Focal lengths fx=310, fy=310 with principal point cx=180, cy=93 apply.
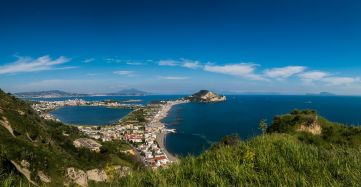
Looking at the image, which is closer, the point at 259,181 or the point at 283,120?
Answer: the point at 259,181

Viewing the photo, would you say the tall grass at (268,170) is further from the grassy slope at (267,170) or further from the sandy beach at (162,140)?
the sandy beach at (162,140)

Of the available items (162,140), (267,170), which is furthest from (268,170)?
(162,140)

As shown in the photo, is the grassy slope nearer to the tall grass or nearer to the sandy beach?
the tall grass

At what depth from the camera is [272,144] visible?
6.48 m

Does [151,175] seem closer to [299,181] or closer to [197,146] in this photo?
[299,181]

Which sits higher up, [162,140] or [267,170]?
[267,170]

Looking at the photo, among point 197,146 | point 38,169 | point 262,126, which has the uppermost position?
point 262,126

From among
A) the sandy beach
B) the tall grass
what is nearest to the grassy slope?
the tall grass

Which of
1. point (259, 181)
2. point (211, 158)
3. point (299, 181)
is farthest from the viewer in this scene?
point (211, 158)

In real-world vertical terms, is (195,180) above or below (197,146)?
above

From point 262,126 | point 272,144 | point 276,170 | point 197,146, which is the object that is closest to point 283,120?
point 262,126

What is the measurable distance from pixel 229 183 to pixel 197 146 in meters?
68.1

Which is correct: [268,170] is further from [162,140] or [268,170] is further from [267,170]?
[162,140]

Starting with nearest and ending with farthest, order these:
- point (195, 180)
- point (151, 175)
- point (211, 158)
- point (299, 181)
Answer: point (299, 181), point (195, 180), point (151, 175), point (211, 158)
